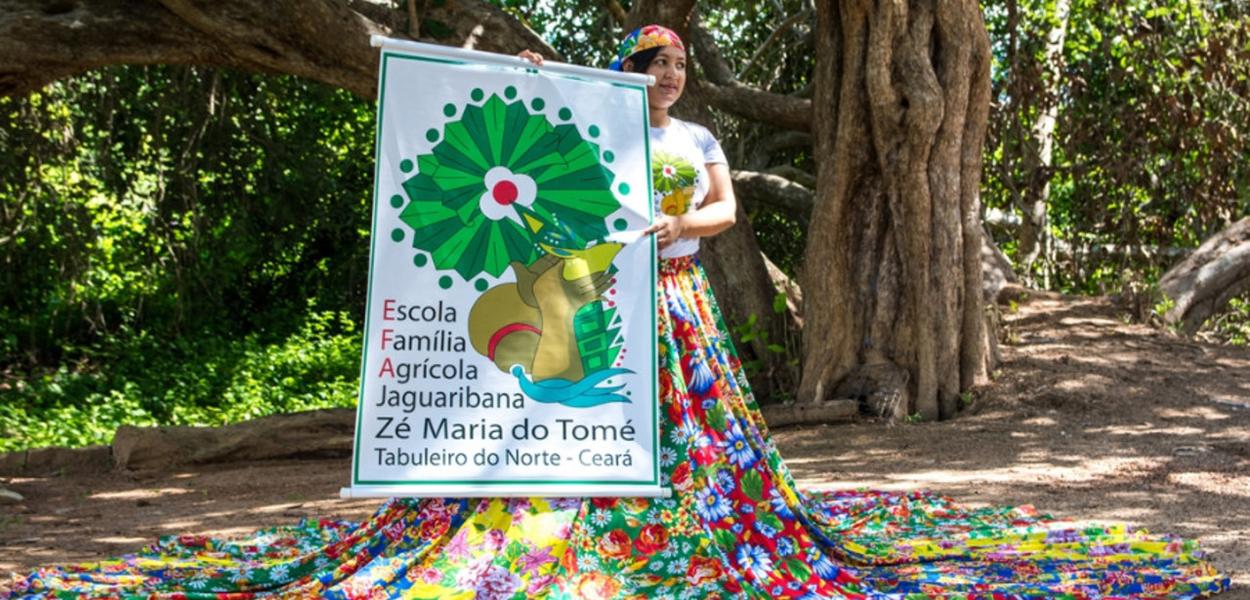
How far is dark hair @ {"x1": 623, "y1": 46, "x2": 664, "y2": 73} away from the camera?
3.71 metres

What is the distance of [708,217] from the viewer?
3.74 metres

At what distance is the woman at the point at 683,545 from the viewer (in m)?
3.41

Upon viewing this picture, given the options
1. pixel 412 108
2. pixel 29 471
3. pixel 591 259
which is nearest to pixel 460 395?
pixel 591 259

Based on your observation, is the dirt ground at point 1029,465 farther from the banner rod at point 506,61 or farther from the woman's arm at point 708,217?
the banner rod at point 506,61

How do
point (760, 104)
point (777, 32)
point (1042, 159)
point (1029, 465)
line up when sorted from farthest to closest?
1. point (1042, 159)
2. point (777, 32)
3. point (760, 104)
4. point (1029, 465)

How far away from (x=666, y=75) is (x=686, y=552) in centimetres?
129

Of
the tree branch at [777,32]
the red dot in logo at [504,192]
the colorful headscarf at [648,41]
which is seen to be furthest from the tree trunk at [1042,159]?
the red dot in logo at [504,192]

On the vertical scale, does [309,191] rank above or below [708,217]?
above

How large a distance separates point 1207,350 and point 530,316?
5.95 meters

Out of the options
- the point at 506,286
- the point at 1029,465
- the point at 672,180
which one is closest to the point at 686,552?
the point at 506,286

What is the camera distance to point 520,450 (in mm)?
3410

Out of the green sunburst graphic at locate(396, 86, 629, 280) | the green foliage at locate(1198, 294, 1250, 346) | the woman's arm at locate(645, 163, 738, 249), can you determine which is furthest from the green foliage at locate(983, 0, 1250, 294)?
the green sunburst graphic at locate(396, 86, 629, 280)

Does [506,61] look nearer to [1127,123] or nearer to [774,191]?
[774,191]

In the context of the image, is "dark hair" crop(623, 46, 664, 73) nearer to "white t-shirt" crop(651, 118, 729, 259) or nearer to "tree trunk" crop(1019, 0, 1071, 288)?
"white t-shirt" crop(651, 118, 729, 259)
